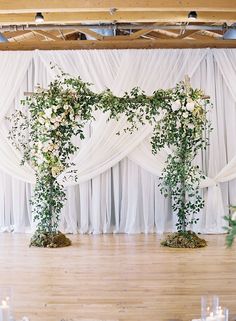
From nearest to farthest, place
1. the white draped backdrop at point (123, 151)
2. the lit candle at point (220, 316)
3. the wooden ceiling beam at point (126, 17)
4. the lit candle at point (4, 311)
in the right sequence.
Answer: the lit candle at point (220, 316)
the lit candle at point (4, 311)
the wooden ceiling beam at point (126, 17)
the white draped backdrop at point (123, 151)

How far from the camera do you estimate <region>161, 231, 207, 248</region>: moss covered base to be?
623 centimetres

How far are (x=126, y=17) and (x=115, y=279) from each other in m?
3.17

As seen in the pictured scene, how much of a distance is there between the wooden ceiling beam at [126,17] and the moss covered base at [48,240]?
270cm

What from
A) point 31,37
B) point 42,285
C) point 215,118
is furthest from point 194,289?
point 31,37

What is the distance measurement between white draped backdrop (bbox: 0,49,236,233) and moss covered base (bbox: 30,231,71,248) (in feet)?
3.00

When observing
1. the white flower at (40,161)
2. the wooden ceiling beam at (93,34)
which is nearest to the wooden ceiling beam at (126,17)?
the wooden ceiling beam at (93,34)

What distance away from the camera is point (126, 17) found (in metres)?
5.98

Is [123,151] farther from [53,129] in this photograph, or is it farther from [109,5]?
[109,5]

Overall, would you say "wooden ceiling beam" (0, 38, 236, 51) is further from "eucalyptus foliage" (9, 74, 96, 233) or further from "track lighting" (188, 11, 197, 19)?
"track lighting" (188, 11, 197, 19)

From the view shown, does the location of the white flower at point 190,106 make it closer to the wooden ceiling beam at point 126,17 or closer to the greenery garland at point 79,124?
the greenery garland at point 79,124

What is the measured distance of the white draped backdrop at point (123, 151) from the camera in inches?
284

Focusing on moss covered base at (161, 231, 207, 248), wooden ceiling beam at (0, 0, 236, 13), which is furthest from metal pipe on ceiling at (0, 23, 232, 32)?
moss covered base at (161, 231, 207, 248)

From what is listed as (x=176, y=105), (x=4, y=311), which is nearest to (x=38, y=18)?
(x=176, y=105)

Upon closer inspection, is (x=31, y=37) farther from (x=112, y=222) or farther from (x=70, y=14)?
(x=112, y=222)
